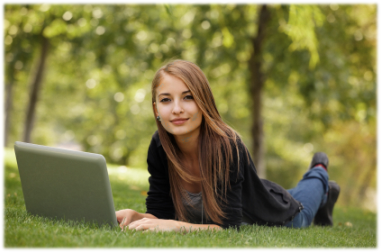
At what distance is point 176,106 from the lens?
236 cm

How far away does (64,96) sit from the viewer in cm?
1725

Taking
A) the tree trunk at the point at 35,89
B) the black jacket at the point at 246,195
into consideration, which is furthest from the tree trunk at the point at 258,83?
the tree trunk at the point at 35,89

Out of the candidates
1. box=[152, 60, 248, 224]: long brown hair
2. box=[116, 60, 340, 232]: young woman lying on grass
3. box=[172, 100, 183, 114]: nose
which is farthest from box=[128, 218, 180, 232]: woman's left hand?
box=[172, 100, 183, 114]: nose

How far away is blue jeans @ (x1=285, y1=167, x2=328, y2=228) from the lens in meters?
3.23

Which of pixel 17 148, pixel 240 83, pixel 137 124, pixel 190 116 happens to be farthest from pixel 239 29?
pixel 137 124

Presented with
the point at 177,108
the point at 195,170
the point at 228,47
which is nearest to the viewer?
the point at 177,108

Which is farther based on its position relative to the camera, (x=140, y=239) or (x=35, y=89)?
(x=35, y=89)

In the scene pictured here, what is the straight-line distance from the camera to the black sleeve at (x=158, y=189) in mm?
2807

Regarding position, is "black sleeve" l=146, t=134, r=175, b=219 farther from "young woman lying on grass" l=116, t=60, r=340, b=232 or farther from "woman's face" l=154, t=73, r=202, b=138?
"woman's face" l=154, t=73, r=202, b=138

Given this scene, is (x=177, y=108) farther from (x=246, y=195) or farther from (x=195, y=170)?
(x=246, y=195)

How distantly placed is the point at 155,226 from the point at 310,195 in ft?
5.71

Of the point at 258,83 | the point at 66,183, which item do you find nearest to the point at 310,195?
the point at 66,183

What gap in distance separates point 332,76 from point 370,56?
164 cm

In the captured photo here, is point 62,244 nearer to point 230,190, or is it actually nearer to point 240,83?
point 230,190
